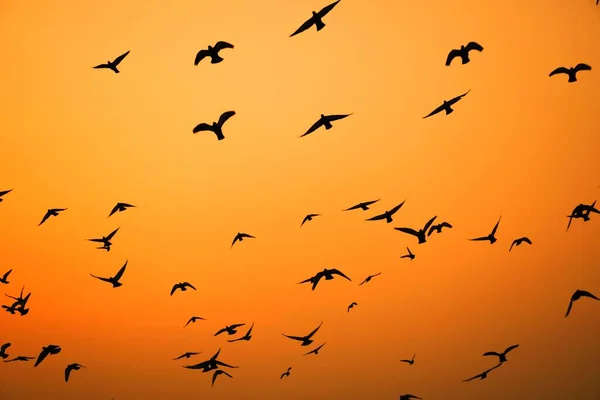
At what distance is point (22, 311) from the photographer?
16.6 metres

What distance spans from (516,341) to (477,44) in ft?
54.0

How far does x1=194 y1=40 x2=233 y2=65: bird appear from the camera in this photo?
1163 cm

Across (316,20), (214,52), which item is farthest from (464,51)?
(214,52)

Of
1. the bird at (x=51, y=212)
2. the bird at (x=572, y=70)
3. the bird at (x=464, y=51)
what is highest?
the bird at (x=464, y=51)

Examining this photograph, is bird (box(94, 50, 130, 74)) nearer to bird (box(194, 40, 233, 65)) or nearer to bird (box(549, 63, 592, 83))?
bird (box(194, 40, 233, 65))

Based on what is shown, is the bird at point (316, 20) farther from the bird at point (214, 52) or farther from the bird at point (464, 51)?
the bird at point (464, 51)

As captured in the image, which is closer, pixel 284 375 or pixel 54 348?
pixel 54 348

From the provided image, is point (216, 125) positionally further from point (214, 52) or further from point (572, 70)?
point (572, 70)

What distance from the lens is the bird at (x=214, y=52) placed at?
38.2ft

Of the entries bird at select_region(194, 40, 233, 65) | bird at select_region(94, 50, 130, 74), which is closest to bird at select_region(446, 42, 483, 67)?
bird at select_region(194, 40, 233, 65)

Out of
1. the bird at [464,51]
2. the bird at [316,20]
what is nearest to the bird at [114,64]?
the bird at [316,20]

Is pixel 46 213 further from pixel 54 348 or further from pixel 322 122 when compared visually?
pixel 322 122

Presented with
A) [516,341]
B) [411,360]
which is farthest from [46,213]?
[516,341]

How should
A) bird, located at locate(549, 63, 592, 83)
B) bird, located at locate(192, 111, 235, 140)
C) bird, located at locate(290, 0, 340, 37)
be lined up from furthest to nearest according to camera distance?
bird, located at locate(549, 63, 592, 83) → bird, located at locate(192, 111, 235, 140) → bird, located at locate(290, 0, 340, 37)
